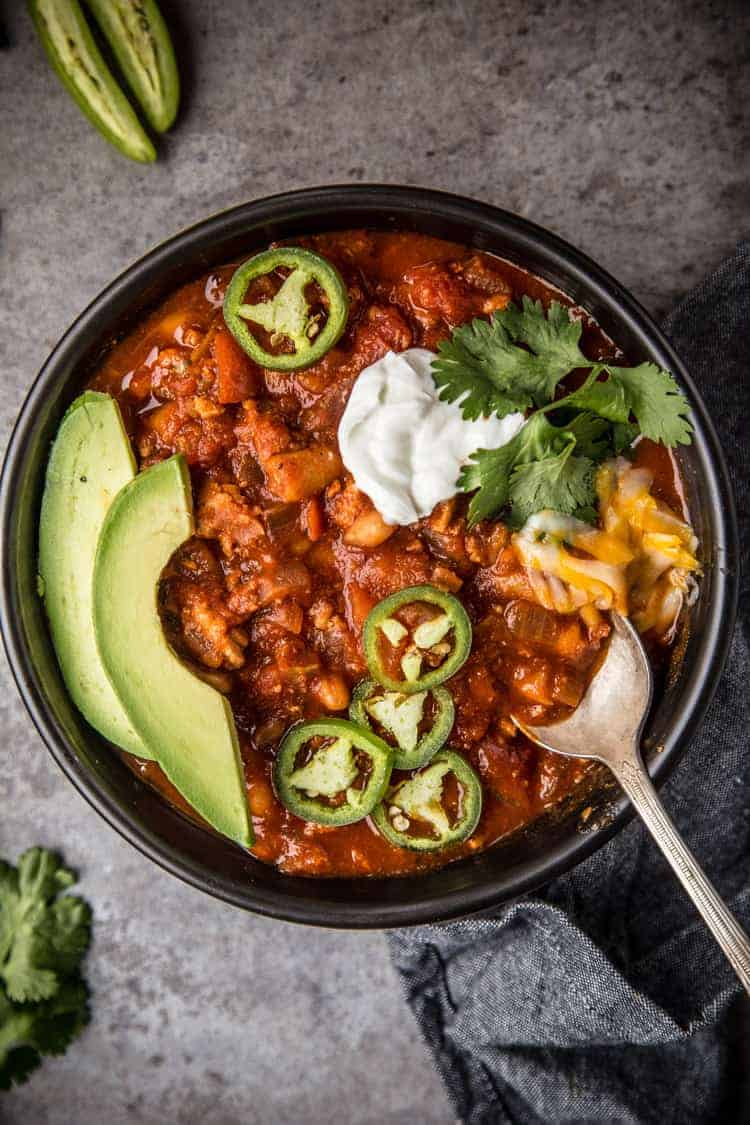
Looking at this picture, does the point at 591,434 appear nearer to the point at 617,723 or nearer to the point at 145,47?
the point at 617,723

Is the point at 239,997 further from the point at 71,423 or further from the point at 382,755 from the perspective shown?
→ the point at 71,423

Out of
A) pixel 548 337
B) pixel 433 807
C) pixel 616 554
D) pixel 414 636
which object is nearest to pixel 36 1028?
pixel 433 807

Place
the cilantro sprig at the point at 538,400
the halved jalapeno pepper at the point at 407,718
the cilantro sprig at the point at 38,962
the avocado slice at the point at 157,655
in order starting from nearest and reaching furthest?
1. the avocado slice at the point at 157,655
2. the cilantro sprig at the point at 538,400
3. the halved jalapeno pepper at the point at 407,718
4. the cilantro sprig at the point at 38,962

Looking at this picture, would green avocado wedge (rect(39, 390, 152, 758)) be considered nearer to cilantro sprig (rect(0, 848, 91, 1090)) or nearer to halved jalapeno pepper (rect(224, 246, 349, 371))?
halved jalapeno pepper (rect(224, 246, 349, 371))

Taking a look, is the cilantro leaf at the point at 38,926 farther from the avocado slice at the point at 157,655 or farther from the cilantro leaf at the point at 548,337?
the cilantro leaf at the point at 548,337

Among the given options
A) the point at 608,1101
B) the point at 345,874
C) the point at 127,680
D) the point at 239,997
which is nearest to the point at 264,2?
the point at 127,680

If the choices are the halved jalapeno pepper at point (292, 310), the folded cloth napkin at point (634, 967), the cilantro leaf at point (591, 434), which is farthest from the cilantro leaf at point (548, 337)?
the folded cloth napkin at point (634, 967)

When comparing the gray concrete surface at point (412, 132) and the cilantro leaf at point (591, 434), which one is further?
the gray concrete surface at point (412, 132)
